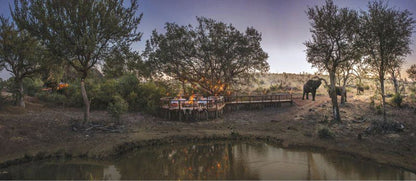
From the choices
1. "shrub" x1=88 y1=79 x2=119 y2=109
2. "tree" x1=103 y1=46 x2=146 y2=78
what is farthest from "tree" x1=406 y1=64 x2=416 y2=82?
"shrub" x1=88 y1=79 x2=119 y2=109

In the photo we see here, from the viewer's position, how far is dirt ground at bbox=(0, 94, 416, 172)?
12625 millimetres

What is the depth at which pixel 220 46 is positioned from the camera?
25703 millimetres

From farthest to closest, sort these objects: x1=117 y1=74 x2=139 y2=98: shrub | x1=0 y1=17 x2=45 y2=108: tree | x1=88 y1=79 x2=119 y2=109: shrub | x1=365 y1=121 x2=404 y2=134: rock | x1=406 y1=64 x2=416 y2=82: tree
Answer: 1. x1=406 y1=64 x2=416 y2=82: tree
2. x1=117 y1=74 x2=139 y2=98: shrub
3. x1=88 y1=79 x2=119 y2=109: shrub
4. x1=0 y1=17 x2=45 y2=108: tree
5. x1=365 y1=121 x2=404 y2=134: rock

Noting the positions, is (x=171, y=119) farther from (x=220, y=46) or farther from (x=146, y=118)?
(x=220, y=46)

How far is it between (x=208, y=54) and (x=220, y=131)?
36.6ft

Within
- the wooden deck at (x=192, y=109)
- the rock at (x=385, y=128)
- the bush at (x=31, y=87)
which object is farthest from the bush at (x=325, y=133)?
the bush at (x=31, y=87)

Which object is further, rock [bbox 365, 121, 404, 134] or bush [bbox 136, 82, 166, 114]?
bush [bbox 136, 82, 166, 114]

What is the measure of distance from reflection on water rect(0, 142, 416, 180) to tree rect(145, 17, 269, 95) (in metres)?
14.6

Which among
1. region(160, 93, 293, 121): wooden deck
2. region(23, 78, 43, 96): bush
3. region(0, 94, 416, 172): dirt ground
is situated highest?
region(23, 78, 43, 96): bush

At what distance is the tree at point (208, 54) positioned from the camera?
25750 mm

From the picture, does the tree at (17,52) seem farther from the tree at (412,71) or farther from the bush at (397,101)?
the tree at (412,71)

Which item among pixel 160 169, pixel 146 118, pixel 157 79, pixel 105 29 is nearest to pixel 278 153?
pixel 160 169

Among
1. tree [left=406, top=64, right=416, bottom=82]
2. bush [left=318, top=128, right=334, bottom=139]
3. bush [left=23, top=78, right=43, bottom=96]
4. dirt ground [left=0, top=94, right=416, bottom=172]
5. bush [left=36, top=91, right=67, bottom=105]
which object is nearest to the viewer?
dirt ground [left=0, top=94, right=416, bottom=172]

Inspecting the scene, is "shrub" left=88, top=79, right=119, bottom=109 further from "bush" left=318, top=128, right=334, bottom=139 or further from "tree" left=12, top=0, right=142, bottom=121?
"bush" left=318, top=128, right=334, bottom=139
